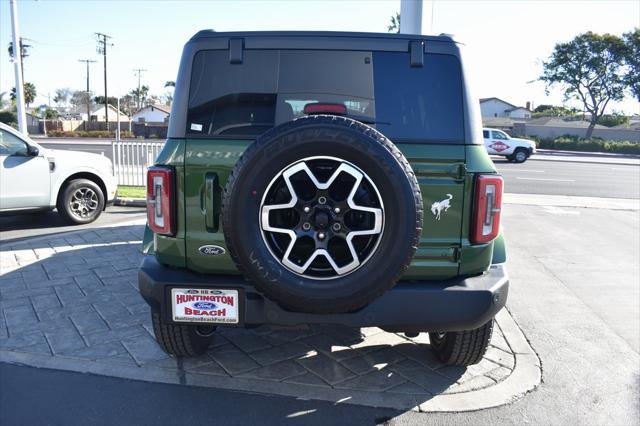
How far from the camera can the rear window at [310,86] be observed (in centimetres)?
290

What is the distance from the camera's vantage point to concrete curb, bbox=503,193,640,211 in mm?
11517

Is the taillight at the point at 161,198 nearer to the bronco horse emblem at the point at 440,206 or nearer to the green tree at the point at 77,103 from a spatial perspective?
the bronco horse emblem at the point at 440,206

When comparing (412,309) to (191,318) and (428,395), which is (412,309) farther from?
(191,318)

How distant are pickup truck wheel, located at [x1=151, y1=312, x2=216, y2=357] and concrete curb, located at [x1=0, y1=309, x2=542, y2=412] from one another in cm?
14

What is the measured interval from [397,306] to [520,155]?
25.4 m

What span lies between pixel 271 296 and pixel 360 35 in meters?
1.54

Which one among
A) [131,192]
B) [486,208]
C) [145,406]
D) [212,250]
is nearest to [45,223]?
[131,192]

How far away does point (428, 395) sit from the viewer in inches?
126

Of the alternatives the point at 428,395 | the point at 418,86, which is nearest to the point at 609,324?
the point at 428,395

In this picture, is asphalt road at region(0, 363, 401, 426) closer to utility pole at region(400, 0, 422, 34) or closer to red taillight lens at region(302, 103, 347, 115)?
red taillight lens at region(302, 103, 347, 115)

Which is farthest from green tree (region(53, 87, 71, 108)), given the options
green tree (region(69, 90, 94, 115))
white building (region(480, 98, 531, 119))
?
white building (region(480, 98, 531, 119))

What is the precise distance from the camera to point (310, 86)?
9.62 feet

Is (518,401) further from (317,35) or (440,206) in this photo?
(317,35)

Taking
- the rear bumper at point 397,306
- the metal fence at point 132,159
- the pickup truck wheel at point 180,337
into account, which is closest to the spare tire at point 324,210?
the rear bumper at point 397,306
